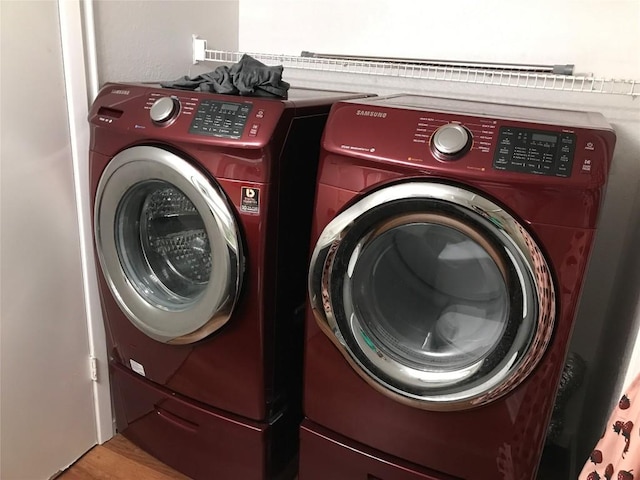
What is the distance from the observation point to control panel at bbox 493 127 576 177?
3.20 feet

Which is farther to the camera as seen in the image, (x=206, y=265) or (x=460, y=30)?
(x=460, y=30)

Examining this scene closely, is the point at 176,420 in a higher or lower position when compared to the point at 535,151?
lower

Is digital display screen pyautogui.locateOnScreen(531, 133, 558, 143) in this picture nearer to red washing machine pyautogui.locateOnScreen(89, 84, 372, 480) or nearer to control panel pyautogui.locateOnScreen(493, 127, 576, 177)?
control panel pyautogui.locateOnScreen(493, 127, 576, 177)

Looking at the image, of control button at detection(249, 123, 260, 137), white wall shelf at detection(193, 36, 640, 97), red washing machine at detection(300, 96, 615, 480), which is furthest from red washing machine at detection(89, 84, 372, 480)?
white wall shelf at detection(193, 36, 640, 97)

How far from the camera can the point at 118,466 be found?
1.62 meters

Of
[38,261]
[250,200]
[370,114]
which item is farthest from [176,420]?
[370,114]

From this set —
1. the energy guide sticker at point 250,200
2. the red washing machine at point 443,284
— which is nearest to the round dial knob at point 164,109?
Result: the energy guide sticker at point 250,200

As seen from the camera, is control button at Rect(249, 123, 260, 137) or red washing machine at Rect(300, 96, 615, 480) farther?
control button at Rect(249, 123, 260, 137)

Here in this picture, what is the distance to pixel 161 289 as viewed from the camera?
1.44 meters

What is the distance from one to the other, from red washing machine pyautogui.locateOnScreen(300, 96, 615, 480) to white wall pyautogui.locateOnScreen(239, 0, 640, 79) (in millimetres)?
304

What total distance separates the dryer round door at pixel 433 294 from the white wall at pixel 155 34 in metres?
0.82

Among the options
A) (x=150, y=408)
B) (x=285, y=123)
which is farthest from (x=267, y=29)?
(x=150, y=408)

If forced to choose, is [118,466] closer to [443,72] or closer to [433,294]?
[433,294]

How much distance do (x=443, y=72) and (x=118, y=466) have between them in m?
1.50
